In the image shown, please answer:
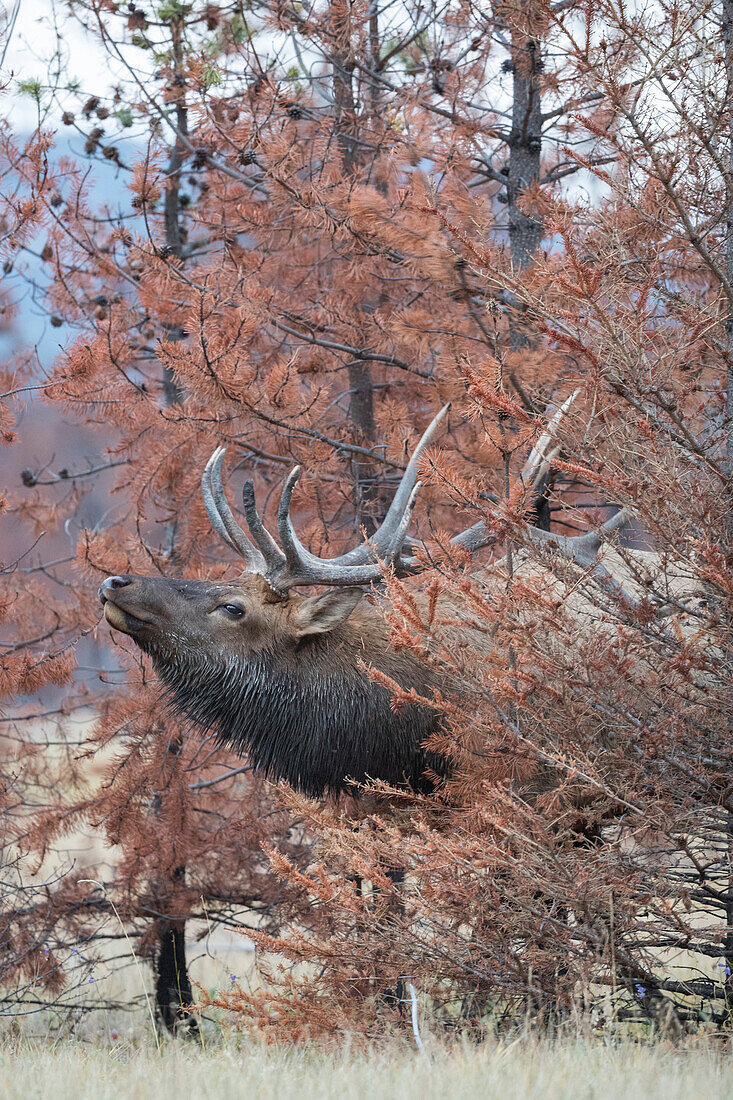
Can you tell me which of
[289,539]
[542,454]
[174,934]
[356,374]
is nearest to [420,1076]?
[542,454]

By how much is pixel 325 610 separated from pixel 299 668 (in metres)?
0.30

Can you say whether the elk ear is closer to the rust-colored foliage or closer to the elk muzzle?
the rust-colored foliage

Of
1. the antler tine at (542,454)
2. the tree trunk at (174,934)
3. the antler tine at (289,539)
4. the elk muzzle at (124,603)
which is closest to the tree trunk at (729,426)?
the antler tine at (542,454)

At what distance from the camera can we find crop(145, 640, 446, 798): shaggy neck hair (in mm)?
4879

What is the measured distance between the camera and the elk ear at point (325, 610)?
4.87 metres

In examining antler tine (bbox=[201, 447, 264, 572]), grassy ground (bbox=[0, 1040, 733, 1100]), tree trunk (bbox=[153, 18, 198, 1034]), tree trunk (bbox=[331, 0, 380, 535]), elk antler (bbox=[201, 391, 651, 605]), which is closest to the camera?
grassy ground (bbox=[0, 1040, 733, 1100])

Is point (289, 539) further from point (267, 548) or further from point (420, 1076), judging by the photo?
point (420, 1076)

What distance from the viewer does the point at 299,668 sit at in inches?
195

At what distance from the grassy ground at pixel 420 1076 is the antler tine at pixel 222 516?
94.3 inches

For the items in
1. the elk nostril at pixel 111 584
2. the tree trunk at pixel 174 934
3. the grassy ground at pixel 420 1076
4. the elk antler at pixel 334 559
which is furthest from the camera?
the tree trunk at pixel 174 934

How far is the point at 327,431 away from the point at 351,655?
6.68 ft

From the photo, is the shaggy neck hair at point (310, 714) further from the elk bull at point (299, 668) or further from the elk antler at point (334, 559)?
the elk antler at point (334, 559)

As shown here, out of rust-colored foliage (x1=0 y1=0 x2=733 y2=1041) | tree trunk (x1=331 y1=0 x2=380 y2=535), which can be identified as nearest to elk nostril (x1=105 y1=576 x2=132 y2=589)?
rust-colored foliage (x1=0 y1=0 x2=733 y2=1041)

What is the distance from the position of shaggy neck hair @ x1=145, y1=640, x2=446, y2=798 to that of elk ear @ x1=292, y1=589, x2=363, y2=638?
13 cm
